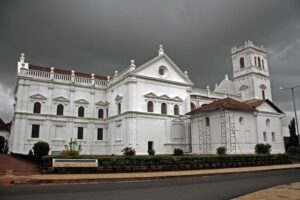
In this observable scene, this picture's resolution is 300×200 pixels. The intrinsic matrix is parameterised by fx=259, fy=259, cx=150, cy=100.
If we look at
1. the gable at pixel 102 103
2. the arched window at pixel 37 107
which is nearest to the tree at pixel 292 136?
the gable at pixel 102 103

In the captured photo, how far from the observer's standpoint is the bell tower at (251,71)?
5788 centimetres

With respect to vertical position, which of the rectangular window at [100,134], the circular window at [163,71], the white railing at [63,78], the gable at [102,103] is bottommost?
the rectangular window at [100,134]

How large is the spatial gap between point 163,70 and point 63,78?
17201mm

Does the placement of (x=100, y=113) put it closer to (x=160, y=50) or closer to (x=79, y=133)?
(x=79, y=133)

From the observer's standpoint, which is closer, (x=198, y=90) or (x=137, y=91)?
(x=137, y=91)

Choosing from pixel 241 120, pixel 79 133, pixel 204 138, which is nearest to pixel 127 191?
pixel 204 138

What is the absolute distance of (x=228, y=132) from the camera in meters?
35.5

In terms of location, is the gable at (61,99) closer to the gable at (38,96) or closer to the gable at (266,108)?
the gable at (38,96)

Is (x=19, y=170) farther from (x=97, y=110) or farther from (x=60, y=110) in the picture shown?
(x=97, y=110)

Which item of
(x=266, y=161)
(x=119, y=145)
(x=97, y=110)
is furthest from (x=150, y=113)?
(x=266, y=161)

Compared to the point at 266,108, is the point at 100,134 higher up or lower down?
lower down

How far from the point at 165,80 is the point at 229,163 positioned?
818 inches

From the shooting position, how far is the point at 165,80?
144ft

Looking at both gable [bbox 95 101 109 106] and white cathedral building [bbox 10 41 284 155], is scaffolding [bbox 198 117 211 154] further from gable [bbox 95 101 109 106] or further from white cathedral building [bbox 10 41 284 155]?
gable [bbox 95 101 109 106]
